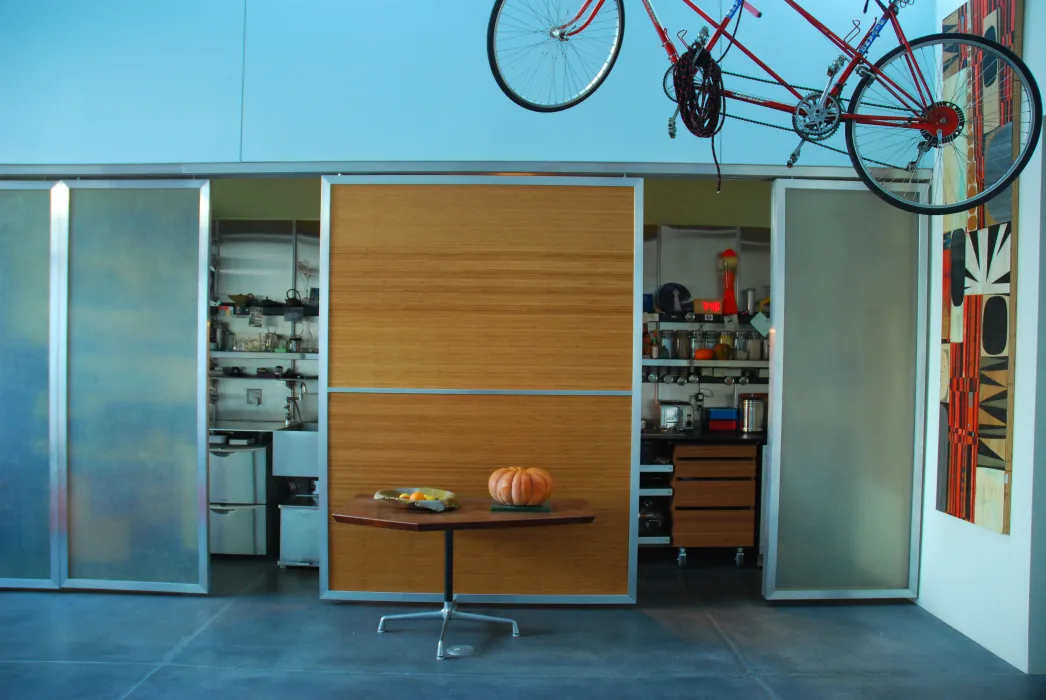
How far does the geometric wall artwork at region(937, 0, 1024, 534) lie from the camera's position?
403 cm

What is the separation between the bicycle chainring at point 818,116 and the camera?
3180 mm

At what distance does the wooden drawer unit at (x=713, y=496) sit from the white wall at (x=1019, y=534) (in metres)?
1.61

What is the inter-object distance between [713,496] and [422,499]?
270 cm

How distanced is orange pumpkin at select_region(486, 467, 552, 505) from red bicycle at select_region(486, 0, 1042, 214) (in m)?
2.00

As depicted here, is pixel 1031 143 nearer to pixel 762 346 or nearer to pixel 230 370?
pixel 762 346

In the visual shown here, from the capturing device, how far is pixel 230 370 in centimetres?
700

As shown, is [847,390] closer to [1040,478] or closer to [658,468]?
[1040,478]

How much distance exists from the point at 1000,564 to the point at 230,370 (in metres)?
6.10

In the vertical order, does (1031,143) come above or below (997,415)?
above

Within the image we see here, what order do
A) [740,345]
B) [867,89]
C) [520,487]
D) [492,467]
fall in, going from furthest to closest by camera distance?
[740,345]
[492,467]
[520,487]
[867,89]

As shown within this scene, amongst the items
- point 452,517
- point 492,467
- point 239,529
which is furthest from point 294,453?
point 452,517

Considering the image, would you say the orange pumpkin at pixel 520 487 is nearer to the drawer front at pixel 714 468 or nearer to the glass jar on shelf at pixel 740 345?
the drawer front at pixel 714 468

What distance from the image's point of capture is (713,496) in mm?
5930

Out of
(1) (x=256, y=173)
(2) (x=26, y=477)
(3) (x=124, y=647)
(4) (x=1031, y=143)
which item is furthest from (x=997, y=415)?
(2) (x=26, y=477)
